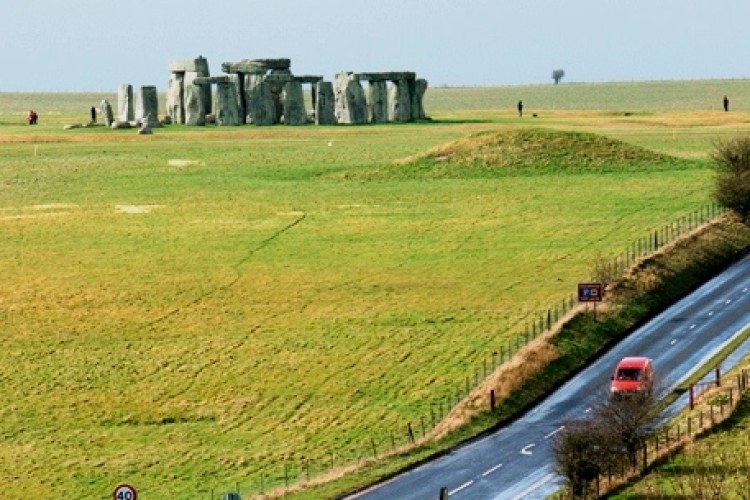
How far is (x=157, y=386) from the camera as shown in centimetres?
7219

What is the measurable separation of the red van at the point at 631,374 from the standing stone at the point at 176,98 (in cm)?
10890

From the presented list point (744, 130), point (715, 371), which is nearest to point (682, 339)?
point (715, 371)

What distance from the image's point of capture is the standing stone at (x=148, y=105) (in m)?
167

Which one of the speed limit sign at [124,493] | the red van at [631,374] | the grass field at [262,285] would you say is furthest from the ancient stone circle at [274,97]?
the speed limit sign at [124,493]

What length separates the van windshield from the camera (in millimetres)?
64688

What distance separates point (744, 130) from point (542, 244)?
56971 millimetres

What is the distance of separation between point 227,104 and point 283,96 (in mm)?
4937

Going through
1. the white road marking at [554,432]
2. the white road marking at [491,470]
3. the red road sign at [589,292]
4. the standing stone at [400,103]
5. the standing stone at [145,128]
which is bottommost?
the white road marking at [491,470]

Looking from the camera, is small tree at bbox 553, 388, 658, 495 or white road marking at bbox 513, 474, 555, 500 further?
white road marking at bbox 513, 474, 555, 500

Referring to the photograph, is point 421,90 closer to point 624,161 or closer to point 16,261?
point 624,161

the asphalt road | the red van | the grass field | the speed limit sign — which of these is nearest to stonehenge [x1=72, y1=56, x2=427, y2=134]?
the grass field

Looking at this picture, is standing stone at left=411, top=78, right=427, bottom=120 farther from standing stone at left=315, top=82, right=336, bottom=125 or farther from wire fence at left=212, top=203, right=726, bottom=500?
wire fence at left=212, top=203, right=726, bottom=500

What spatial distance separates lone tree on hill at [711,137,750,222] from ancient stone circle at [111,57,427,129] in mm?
66272

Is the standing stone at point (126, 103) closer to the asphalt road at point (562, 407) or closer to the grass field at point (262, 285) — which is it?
the grass field at point (262, 285)
